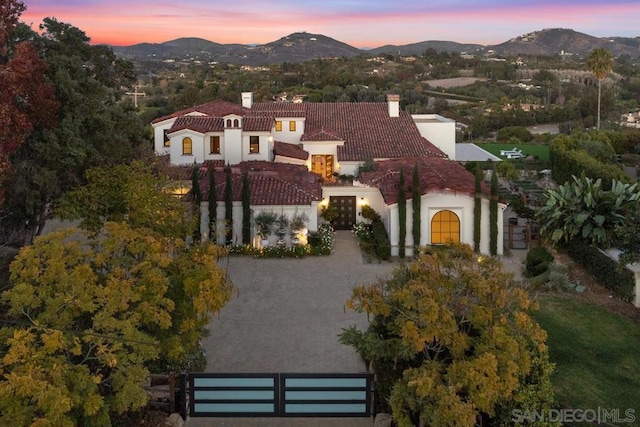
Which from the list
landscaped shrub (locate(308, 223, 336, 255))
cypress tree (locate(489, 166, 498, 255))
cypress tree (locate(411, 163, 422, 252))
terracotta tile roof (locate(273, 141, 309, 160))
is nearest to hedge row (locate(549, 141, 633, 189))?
cypress tree (locate(489, 166, 498, 255))

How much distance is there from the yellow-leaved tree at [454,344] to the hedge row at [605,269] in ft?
29.6

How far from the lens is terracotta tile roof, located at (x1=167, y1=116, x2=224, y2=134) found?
33.7 metres

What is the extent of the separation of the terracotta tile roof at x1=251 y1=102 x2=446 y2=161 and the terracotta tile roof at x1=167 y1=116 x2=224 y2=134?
4.46 meters

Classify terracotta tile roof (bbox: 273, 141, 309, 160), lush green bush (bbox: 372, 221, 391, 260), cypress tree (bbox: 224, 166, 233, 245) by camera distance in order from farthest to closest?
terracotta tile roof (bbox: 273, 141, 309, 160) < cypress tree (bbox: 224, 166, 233, 245) < lush green bush (bbox: 372, 221, 391, 260)

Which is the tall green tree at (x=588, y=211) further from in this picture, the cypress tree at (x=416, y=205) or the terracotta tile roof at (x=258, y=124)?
the terracotta tile roof at (x=258, y=124)

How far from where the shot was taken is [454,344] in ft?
35.8

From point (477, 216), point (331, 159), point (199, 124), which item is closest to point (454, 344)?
point (477, 216)

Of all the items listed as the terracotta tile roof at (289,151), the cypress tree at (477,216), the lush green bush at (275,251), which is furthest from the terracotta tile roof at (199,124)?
the cypress tree at (477,216)

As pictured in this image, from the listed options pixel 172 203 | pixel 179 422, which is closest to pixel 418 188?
pixel 172 203

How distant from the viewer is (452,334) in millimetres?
11016

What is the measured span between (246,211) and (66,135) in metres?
8.29

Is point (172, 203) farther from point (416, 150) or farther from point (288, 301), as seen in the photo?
point (416, 150)

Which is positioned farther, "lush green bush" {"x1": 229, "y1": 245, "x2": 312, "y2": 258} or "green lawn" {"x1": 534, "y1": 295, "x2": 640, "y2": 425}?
"lush green bush" {"x1": 229, "y1": 245, "x2": 312, "y2": 258}

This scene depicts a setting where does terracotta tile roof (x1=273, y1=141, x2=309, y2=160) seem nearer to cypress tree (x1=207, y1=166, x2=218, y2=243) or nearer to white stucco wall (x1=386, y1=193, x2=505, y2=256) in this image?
cypress tree (x1=207, y1=166, x2=218, y2=243)
